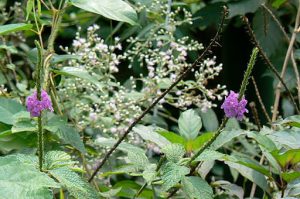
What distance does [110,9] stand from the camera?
974mm

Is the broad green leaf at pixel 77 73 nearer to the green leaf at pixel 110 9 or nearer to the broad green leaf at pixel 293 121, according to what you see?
the green leaf at pixel 110 9

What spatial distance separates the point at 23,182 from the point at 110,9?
0.38 m

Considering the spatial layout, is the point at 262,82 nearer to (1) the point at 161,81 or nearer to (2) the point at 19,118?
(1) the point at 161,81

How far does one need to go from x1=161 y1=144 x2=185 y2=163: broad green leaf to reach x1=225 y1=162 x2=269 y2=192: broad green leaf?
19 cm

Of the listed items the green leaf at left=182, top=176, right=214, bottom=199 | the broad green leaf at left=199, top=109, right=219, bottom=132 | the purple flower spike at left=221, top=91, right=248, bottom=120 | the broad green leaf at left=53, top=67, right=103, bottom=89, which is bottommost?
the broad green leaf at left=199, top=109, right=219, bottom=132

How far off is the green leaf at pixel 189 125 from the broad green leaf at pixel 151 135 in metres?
0.03

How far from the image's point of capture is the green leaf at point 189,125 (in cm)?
98

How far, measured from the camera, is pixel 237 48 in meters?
1.92

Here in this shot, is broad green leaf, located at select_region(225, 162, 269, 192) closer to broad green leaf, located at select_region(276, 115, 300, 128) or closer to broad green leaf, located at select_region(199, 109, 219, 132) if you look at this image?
broad green leaf, located at select_region(276, 115, 300, 128)

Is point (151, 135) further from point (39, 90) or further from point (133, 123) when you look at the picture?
point (39, 90)

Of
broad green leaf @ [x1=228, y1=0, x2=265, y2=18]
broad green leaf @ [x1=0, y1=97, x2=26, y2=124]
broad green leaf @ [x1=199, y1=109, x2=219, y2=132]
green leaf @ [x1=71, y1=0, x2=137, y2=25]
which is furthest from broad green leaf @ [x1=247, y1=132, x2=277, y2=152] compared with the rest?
broad green leaf @ [x1=228, y1=0, x2=265, y2=18]

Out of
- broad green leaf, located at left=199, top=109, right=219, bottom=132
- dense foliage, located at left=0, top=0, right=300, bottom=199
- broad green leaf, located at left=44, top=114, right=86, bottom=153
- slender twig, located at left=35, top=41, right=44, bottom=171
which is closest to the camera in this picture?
slender twig, located at left=35, top=41, right=44, bottom=171

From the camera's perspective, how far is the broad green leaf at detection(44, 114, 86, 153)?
1.01 metres

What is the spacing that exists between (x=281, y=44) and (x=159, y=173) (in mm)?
943
